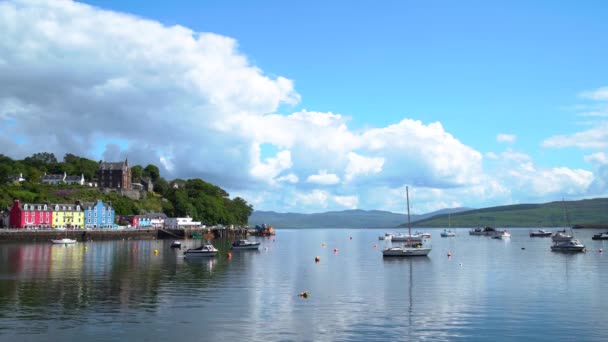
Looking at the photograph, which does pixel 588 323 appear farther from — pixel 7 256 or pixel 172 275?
pixel 7 256

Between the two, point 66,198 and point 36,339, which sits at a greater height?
point 66,198

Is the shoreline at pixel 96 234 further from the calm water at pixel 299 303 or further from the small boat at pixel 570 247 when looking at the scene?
the small boat at pixel 570 247

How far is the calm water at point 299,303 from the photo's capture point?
112ft

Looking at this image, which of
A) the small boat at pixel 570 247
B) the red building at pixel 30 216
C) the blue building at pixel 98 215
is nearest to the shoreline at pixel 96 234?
the red building at pixel 30 216

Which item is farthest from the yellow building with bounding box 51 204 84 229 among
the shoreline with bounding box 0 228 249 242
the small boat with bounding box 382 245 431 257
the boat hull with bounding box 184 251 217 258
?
the small boat with bounding box 382 245 431 257

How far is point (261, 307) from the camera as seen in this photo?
43281mm

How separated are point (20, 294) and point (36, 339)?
1830 centimetres

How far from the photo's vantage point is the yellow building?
563ft

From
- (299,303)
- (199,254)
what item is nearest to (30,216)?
(199,254)

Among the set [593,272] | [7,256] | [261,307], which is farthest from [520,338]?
[7,256]

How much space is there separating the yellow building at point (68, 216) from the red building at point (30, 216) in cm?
242

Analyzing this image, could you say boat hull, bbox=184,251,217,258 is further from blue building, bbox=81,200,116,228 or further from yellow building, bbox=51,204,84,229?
blue building, bbox=81,200,116,228

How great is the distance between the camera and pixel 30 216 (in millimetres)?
163625

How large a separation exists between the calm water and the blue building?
10999 cm
